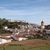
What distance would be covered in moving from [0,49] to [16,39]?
5348mm

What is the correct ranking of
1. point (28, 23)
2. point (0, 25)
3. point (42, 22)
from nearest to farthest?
point (42, 22) < point (0, 25) < point (28, 23)

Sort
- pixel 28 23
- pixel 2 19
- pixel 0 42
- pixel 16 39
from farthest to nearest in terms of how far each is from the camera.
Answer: pixel 28 23
pixel 2 19
pixel 16 39
pixel 0 42

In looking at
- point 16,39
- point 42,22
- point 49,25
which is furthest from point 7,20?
point 16,39

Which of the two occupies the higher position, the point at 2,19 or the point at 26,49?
the point at 2,19

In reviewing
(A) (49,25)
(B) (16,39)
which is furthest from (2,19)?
(B) (16,39)

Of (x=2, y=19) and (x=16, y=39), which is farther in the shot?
(x=2, y=19)

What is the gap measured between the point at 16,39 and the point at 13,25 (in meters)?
15.6

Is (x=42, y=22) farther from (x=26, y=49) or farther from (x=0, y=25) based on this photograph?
(x=26, y=49)

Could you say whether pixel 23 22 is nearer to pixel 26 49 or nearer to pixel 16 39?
pixel 16 39

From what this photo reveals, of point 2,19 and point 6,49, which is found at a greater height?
point 2,19

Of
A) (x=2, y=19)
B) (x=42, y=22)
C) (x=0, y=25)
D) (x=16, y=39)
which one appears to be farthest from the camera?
(x=2, y=19)

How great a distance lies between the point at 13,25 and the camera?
34.2 m

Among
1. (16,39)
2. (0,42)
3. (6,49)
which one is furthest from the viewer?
(16,39)

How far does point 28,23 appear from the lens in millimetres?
40156
